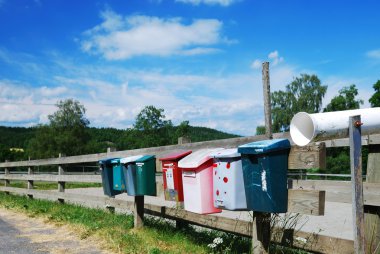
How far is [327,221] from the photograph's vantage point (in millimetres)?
11219

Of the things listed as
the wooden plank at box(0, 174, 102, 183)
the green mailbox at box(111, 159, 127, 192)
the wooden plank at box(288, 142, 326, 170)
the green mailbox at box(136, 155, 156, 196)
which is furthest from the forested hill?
the wooden plank at box(288, 142, 326, 170)

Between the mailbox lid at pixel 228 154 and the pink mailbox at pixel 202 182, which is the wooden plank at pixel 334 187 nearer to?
the mailbox lid at pixel 228 154

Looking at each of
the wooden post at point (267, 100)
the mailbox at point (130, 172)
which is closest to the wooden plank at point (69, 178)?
the mailbox at point (130, 172)

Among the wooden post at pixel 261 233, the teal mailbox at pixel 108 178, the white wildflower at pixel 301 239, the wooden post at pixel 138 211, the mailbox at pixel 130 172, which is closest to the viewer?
the white wildflower at pixel 301 239

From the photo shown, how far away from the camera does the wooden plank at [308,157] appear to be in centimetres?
359

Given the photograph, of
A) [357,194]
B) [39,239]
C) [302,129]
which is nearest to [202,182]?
[302,129]

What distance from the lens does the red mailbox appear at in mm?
5062

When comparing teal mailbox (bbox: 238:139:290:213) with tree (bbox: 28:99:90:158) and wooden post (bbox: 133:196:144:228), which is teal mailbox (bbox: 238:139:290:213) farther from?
tree (bbox: 28:99:90:158)

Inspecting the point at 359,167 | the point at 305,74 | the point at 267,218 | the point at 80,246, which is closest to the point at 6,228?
the point at 80,246

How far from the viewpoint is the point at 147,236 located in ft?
18.7

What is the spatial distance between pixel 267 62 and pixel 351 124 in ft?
5.48

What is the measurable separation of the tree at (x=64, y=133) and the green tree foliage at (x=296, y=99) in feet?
117

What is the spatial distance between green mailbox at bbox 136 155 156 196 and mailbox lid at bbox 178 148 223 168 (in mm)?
1239

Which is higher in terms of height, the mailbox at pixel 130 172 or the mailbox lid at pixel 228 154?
the mailbox lid at pixel 228 154
